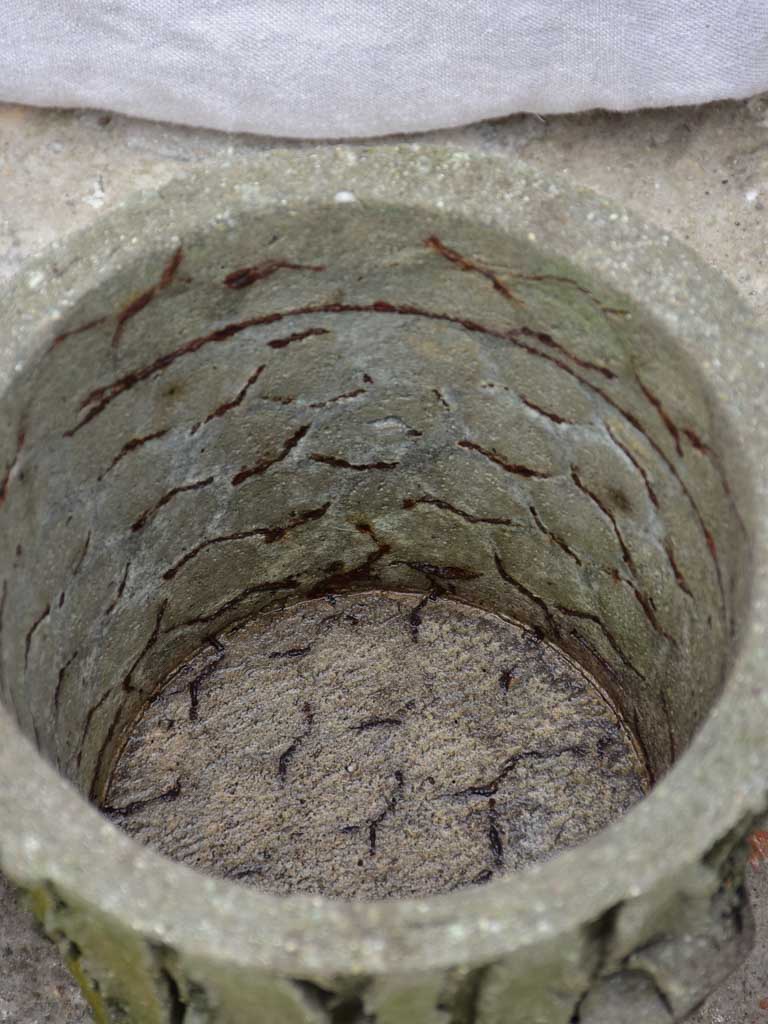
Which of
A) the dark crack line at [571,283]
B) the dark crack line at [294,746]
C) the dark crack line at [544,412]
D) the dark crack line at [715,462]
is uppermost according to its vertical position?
the dark crack line at [571,283]

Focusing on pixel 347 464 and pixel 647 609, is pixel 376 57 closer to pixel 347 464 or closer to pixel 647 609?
pixel 347 464

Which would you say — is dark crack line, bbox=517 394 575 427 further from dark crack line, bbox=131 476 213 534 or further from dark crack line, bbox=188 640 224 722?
dark crack line, bbox=188 640 224 722

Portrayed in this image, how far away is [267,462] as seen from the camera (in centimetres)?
158

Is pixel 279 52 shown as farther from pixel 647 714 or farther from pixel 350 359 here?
pixel 647 714

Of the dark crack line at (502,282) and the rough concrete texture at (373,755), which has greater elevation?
the dark crack line at (502,282)

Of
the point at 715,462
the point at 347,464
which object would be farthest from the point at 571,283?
the point at 347,464

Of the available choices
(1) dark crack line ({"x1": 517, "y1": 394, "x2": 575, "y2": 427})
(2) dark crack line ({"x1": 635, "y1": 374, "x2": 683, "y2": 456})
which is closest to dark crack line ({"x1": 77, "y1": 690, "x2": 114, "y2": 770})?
(1) dark crack line ({"x1": 517, "y1": 394, "x2": 575, "y2": 427})

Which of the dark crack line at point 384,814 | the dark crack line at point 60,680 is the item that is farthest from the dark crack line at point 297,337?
the dark crack line at point 384,814

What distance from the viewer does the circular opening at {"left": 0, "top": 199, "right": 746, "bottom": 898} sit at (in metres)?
1.30

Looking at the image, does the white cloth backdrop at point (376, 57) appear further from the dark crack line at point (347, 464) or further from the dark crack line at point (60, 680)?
the dark crack line at point (60, 680)

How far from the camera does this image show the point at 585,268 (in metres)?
1.25

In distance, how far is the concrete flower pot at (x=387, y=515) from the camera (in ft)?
3.22

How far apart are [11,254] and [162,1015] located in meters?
1.20

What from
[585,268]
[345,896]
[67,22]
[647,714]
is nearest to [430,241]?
[585,268]
